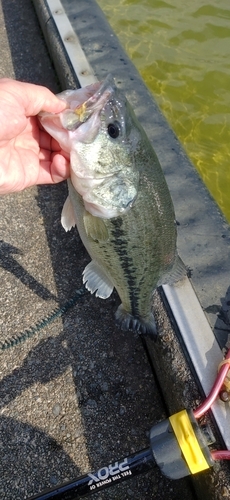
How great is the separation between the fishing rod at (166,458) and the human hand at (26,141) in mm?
1332

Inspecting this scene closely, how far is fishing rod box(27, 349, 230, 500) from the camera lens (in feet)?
6.45

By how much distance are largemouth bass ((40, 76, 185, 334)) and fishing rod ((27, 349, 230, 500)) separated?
2.68 ft

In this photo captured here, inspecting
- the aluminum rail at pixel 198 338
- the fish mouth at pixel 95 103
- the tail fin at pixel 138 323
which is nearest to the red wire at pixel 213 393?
the aluminum rail at pixel 198 338

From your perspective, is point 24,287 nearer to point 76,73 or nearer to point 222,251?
point 222,251

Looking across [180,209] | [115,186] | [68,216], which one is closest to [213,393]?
[115,186]

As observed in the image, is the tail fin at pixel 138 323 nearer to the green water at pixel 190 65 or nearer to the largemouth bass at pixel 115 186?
the largemouth bass at pixel 115 186

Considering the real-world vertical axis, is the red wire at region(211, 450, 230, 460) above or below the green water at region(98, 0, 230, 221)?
above

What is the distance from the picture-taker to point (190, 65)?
5996mm

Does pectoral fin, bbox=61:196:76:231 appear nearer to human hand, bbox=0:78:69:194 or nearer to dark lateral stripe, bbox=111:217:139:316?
human hand, bbox=0:78:69:194

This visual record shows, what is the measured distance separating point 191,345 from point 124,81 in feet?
9.54

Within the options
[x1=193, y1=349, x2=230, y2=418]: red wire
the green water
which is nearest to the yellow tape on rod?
[x1=193, y1=349, x2=230, y2=418]: red wire

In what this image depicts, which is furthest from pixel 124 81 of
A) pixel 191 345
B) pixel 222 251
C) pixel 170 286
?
pixel 191 345

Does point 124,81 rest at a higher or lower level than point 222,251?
higher

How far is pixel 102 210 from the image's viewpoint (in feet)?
7.66
